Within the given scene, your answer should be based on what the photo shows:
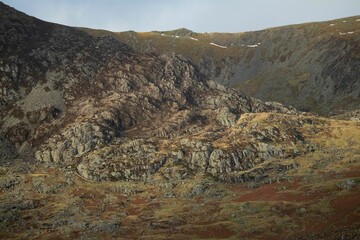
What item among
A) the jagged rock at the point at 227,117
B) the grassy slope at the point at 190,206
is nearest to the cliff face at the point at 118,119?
the jagged rock at the point at 227,117

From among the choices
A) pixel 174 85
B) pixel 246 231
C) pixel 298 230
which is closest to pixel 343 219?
pixel 298 230

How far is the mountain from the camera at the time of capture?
293 ft

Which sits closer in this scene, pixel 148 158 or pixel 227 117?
pixel 148 158

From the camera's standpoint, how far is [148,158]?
443ft

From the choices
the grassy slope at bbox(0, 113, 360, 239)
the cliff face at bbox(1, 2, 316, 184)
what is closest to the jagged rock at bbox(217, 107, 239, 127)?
the cliff face at bbox(1, 2, 316, 184)

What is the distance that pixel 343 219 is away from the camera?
7612cm

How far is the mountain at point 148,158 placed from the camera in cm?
8919

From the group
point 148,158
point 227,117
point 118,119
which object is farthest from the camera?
point 227,117

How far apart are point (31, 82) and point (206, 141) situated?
81.6m

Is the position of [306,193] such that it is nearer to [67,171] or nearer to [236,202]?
[236,202]

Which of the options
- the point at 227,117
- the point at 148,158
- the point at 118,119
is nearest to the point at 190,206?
the point at 148,158

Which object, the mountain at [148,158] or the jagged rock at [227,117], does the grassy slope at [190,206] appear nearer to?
the mountain at [148,158]

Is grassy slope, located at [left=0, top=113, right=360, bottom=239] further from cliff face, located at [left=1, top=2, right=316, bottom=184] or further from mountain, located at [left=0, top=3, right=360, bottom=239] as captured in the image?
cliff face, located at [left=1, top=2, right=316, bottom=184]

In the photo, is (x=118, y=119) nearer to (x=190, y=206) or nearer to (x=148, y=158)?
(x=148, y=158)
